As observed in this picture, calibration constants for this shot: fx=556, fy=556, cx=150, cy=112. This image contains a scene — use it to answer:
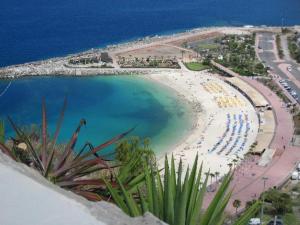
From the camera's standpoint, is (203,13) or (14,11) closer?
(203,13)

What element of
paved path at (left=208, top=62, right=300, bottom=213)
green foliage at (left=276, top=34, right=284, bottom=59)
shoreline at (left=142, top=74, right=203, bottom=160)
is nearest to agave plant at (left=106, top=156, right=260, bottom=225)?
paved path at (left=208, top=62, right=300, bottom=213)

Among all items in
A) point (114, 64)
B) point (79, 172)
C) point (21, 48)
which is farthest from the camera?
point (21, 48)

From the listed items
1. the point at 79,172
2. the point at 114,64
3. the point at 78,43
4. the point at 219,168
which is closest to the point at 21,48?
the point at 78,43

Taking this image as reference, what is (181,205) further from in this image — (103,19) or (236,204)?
(103,19)

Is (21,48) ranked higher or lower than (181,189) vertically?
lower

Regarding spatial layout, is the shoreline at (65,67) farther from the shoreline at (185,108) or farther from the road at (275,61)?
the road at (275,61)

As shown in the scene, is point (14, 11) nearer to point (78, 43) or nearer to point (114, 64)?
point (78, 43)

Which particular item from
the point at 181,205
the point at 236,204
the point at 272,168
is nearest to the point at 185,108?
the point at 272,168
